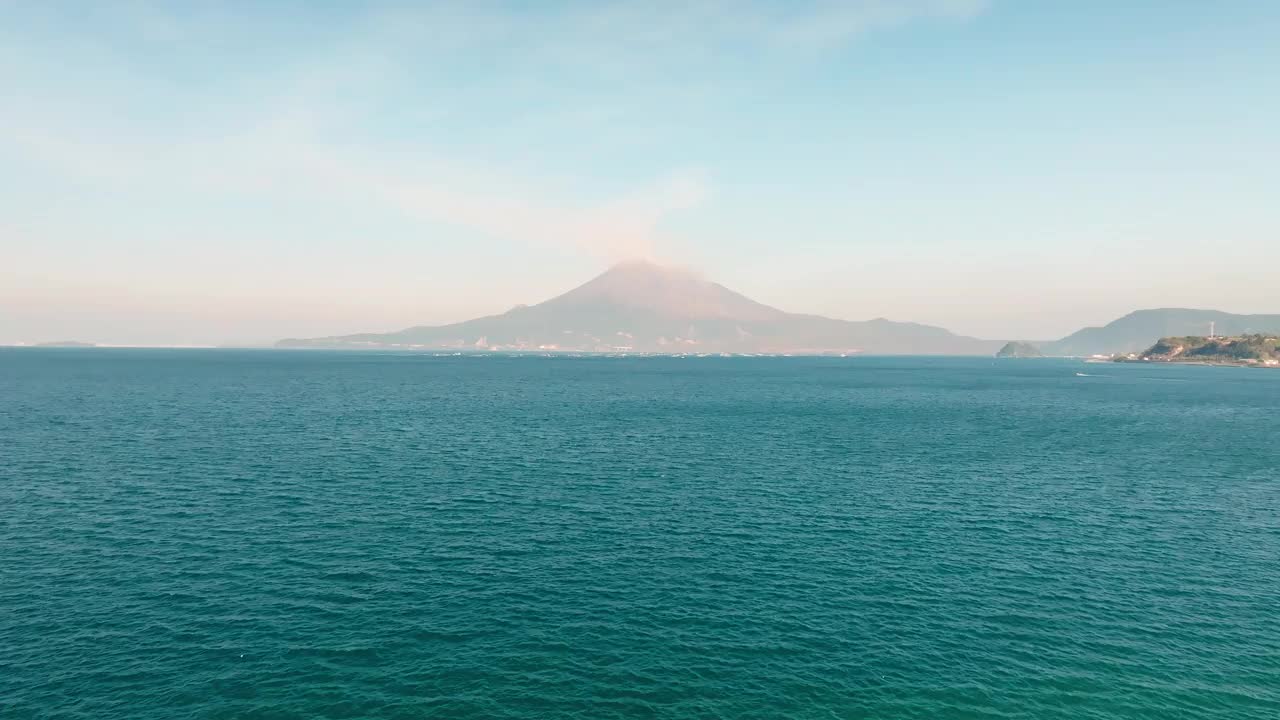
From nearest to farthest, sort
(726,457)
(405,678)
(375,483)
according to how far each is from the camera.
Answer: (405,678), (375,483), (726,457)

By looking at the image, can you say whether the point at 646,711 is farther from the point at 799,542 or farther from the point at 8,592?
the point at 8,592

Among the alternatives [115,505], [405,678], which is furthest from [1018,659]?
[115,505]

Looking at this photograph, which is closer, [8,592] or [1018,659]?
[1018,659]

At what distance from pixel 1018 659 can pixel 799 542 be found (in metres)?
26.2

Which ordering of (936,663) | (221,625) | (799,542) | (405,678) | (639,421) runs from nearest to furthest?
(405,678) → (936,663) → (221,625) → (799,542) → (639,421)

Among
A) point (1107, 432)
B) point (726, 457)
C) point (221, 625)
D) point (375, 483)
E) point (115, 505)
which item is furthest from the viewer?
point (1107, 432)

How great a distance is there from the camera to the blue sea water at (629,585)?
42625 mm

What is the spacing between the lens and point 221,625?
49656mm

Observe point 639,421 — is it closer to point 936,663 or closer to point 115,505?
point 115,505

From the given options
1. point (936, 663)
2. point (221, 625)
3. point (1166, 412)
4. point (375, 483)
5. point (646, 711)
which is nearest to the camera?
point (646, 711)

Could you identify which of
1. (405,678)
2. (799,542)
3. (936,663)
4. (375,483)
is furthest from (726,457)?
(405,678)

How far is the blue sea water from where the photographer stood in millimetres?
42625

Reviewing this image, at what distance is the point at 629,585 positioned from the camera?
59094 millimetres

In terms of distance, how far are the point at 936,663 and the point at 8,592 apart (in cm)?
7707
